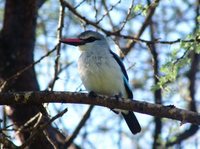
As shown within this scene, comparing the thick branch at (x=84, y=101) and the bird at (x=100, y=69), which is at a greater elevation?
the bird at (x=100, y=69)

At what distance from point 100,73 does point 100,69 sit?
0.13ft

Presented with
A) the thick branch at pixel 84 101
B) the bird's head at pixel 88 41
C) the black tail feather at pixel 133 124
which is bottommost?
the thick branch at pixel 84 101

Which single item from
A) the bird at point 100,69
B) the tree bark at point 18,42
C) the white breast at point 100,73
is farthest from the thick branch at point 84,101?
the tree bark at point 18,42

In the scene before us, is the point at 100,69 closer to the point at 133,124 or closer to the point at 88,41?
the point at 88,41

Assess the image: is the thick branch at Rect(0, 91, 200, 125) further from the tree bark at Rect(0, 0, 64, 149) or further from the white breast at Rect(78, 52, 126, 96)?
the tree bark at Rect(0, 0, 64, 149)

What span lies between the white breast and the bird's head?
0.64 ft

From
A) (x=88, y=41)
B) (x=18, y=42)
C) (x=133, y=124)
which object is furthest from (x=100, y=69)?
(x=18, y=42)

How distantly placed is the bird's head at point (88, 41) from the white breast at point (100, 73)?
194mm

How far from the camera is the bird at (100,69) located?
4824 millimetres

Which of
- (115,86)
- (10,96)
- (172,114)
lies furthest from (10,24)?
(172,114)

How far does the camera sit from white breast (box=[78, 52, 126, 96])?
4.81m

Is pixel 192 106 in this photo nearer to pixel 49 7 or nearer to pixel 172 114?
pixel 49 7

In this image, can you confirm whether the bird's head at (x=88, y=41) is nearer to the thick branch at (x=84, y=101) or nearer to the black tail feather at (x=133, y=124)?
the black tail feather at (x=133, y=124)

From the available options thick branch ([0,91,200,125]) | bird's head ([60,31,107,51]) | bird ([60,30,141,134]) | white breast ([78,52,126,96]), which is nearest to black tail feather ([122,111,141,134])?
bird ([60,30,141,134])
